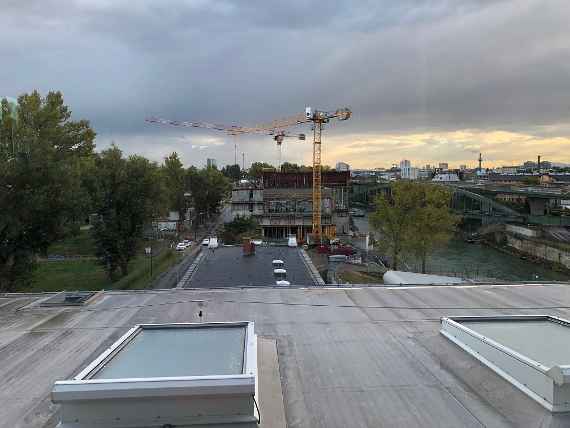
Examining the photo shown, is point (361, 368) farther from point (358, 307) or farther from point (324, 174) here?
point (324, 174)

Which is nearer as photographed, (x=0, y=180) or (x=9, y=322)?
(x=9, y=322)

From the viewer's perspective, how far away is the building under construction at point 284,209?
44.7 m

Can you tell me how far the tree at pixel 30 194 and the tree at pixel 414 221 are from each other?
14.7 metres

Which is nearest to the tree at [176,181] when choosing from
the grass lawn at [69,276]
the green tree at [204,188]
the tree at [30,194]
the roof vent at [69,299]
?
the green tree at [204,188]

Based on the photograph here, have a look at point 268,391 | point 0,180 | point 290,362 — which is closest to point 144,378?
point 268,391

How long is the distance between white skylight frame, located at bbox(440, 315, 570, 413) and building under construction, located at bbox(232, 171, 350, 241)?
120ft

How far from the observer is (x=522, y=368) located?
4211 mm

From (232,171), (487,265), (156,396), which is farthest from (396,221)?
(232,171)

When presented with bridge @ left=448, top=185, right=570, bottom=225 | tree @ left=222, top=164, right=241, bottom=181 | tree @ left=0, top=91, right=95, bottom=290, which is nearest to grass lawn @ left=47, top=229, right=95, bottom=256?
tree @ left=0, top=91, right=95, bottom=290

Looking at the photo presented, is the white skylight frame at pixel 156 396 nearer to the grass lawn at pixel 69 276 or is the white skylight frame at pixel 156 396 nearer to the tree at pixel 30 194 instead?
the tree at pixel 30 194

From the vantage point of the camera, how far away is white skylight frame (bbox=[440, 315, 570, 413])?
3.78 meters

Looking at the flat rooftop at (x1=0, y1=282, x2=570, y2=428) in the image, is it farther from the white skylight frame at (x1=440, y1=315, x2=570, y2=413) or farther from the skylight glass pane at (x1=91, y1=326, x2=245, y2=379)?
the skylight glass pane at (x1=91, y1=326, x2=245, y2=379)

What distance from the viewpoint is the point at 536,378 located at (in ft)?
13.2

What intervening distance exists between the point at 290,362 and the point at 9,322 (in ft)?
15.8
